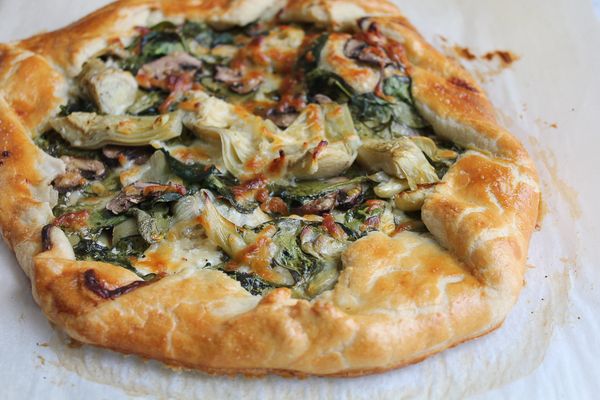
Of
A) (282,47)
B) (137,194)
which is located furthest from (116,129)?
(282,47)

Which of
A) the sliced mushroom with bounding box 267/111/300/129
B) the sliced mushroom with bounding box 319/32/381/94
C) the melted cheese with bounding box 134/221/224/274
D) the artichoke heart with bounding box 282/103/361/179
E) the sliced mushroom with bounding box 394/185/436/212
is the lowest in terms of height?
the sliced mushroom with bounding box 394/185/436/212

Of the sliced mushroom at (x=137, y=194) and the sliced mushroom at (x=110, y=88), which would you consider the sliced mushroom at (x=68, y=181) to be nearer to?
the sliced mushroom at (x=137, y=194)

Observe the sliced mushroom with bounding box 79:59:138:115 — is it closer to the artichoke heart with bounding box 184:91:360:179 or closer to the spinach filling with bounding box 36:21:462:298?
the spinach filling with bounding box 36:21:462:298

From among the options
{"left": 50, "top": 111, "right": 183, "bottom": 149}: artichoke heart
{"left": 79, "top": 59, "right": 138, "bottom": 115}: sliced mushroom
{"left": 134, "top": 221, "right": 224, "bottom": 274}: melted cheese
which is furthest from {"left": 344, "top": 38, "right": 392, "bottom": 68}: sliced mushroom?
{"left": 134, "top": 221, "right": 224, "bottom": 274}: melted cheese

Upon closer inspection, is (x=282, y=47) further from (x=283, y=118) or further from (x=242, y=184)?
(x=242, y=184)

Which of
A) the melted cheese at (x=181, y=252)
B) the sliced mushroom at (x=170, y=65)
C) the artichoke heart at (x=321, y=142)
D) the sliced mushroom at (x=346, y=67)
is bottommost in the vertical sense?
the melted cheese at (x=181, y=252)

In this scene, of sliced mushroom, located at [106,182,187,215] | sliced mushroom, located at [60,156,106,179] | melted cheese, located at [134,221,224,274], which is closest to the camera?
melted cheese, located at [134,221,224,274]

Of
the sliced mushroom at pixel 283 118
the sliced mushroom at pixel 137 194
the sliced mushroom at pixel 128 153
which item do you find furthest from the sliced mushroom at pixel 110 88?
the sliced mushroom at pixel 283 118
